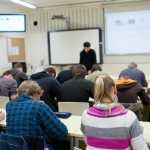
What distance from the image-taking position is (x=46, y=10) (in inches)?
307

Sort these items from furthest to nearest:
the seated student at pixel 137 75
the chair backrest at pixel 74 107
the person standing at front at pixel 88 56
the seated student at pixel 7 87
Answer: the person standing at front at pixel 88 56 → the seated student at pixel 137 75 → the seated student at pixel 7 87 → the chair backrest at pixel 74 107

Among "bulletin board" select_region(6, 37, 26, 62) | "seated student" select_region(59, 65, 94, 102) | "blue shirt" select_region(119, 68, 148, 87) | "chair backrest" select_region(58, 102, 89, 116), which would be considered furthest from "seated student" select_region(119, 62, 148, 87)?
"bulletin board" select_region(6, 37, 26, 62)

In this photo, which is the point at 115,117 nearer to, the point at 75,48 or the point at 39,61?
the point at 75,48

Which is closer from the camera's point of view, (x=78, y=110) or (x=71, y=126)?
(x=71, y=126)

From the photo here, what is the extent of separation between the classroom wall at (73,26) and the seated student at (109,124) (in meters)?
5.48

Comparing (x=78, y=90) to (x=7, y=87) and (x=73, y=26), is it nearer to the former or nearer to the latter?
(x=7, y=87)

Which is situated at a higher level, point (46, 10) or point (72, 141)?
point (46, 10)

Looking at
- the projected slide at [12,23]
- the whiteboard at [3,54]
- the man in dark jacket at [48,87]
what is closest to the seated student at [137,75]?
the man in dark jacket at [48,87]

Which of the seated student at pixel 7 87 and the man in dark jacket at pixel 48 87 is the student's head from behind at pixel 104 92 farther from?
the seated student at pixel 7 87

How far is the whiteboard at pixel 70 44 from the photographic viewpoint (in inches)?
283

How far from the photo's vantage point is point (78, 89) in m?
3.17

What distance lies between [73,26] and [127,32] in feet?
5.86

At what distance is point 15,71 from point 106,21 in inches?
138

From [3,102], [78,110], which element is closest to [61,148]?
[78,110]
